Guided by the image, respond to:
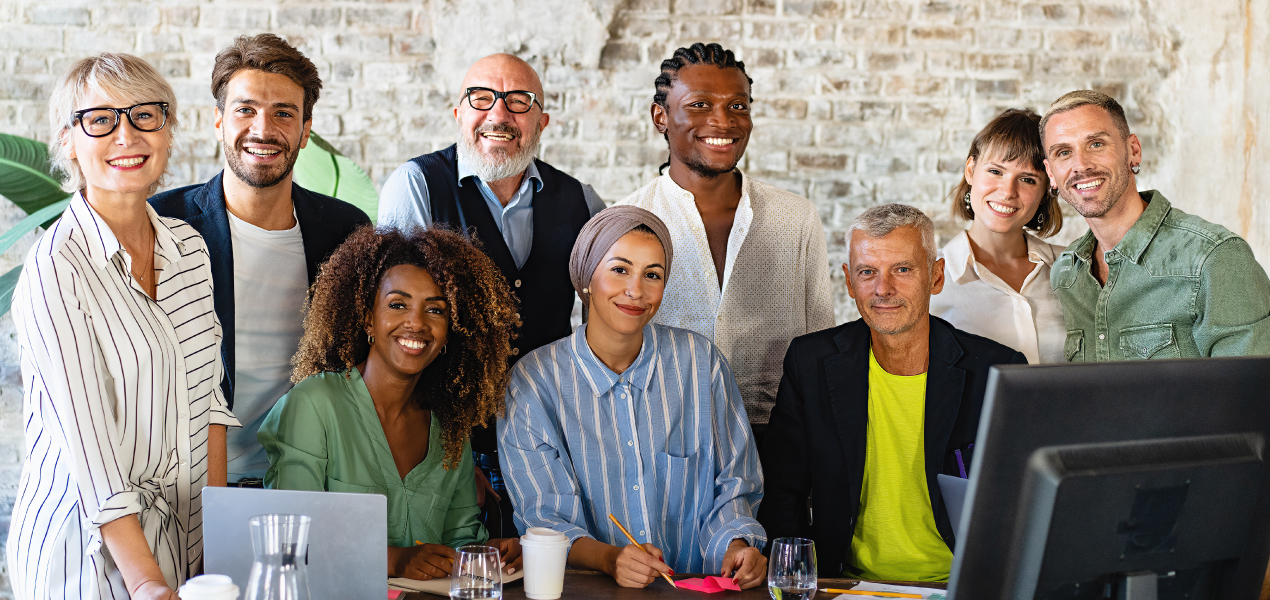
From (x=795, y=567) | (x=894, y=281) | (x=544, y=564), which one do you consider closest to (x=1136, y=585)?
(x=795, y=567)

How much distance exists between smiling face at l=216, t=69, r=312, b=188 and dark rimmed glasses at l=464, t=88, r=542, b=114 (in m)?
0.52

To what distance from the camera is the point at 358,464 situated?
205 cm

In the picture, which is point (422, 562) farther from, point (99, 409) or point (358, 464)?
point (99, 409)

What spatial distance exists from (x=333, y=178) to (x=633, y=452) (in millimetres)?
1878

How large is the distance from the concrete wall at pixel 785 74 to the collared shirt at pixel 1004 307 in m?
1.09

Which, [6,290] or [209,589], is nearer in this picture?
[209,589]

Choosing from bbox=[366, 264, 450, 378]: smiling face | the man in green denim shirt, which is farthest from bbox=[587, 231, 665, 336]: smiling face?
the man in green denim shirt

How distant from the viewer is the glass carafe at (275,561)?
122 centimetres


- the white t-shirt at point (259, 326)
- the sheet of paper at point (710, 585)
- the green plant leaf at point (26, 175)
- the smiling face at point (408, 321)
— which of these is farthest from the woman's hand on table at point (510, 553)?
the green plant leaf at point (26, 175)

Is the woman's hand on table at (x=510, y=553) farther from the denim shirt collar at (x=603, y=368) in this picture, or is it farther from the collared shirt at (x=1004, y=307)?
the collared shirt at (x=1004, y=307)

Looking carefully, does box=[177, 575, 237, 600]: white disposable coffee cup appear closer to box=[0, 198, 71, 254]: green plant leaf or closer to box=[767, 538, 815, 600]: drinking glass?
box=[767, 538, 815, 600]: drinking glass

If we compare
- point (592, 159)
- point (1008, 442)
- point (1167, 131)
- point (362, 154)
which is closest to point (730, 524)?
A: point (1008, 442)

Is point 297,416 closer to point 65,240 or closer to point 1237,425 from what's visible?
point 65,240

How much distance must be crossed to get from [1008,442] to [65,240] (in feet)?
5.19
